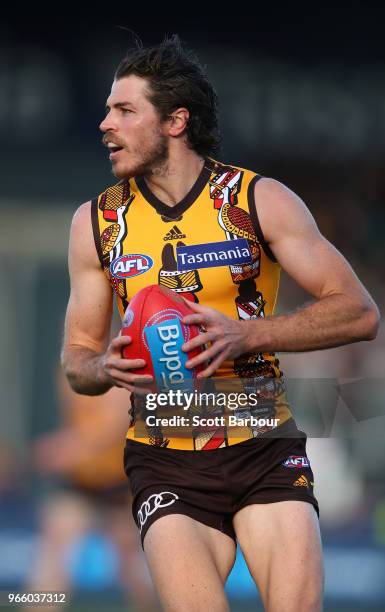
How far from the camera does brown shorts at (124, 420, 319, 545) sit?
172 inches

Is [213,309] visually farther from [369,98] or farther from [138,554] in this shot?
[369,98]

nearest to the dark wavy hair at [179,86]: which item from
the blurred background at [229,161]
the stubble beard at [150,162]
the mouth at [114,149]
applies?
the stubble beard at [150,162]

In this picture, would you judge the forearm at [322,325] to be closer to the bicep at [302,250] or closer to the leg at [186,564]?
the bicep at [302,250]

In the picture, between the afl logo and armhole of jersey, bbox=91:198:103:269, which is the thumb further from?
armhole of jersey, bbox=91:198:103:269

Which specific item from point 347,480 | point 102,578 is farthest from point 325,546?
point 102,578

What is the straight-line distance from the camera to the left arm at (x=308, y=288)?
442 centimetres

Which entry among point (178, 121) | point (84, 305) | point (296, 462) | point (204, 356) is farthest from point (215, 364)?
point (178, 121)

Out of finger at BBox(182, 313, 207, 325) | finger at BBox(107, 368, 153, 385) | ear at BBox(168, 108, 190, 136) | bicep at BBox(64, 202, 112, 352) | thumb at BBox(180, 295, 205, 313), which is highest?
ear at BBox(168, 108, 190, 136)

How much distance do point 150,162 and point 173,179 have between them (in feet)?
0.39

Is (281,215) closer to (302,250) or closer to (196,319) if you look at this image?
(302,250)

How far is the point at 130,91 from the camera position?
491 cm

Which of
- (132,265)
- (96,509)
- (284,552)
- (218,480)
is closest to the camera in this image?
(284,552)

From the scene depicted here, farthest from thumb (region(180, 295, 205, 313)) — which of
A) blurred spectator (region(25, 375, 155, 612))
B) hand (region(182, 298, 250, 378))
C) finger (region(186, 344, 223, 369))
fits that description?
blurred spectator (region(25, 375, 155, 612))

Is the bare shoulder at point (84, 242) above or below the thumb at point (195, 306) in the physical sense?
above
